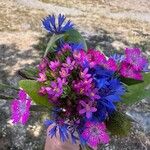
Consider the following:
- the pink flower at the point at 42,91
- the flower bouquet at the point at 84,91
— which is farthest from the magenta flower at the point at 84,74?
the pink flower at the point at 42,91

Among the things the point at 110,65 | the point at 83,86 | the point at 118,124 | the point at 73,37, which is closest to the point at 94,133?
the point at 118,124

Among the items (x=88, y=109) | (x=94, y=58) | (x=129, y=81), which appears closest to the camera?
(x=88, y=109)

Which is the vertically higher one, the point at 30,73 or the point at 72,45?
the point at 72,45

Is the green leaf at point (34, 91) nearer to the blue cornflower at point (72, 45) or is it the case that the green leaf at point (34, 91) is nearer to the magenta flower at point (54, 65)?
the magenta flower at point (54, 65)

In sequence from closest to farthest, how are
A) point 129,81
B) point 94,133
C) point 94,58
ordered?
point 94,133, point 94,58, point 129,81

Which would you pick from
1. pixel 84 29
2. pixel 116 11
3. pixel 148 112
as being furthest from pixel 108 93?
pixel 116 11

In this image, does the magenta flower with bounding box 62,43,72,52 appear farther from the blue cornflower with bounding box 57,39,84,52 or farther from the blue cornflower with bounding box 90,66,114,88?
the blue cornflower with bounding box 90,66,114,88

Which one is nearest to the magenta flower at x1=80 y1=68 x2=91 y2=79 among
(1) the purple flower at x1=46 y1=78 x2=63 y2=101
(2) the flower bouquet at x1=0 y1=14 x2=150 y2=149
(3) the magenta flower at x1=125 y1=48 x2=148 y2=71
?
(2) the flower bouquet at x1=0 y1=14 x2=150 y2=149

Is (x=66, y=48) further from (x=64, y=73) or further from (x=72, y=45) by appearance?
(x=64, y=73)
